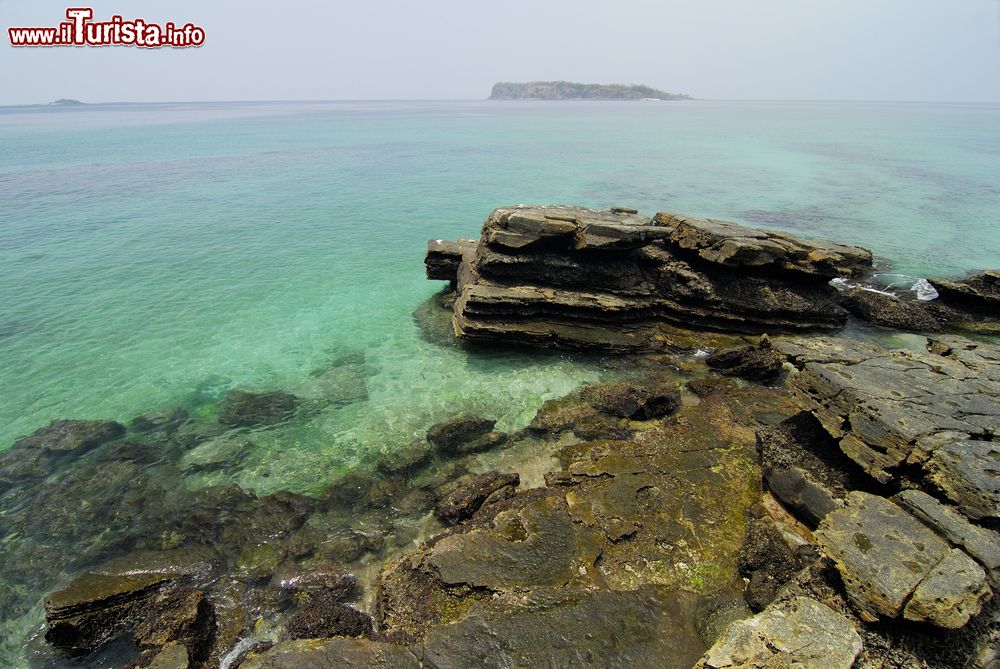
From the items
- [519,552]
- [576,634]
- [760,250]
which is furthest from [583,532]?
[760,250]

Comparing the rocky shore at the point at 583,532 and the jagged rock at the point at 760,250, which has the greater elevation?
the jagged rock at the point at 760,250

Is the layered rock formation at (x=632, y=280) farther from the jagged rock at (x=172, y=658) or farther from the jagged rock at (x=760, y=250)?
the jagged rock at (x=172, y=658)

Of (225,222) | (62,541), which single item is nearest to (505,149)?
(225,222)

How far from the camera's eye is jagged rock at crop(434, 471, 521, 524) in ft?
34.9

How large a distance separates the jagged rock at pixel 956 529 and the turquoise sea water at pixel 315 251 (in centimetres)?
891

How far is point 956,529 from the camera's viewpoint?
24.6ft

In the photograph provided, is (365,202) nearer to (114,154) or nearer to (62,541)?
(62,541)

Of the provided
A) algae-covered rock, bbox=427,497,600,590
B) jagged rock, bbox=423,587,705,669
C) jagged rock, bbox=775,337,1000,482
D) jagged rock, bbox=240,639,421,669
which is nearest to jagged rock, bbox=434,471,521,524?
algae-covered rock, bbox=427,497,600,590

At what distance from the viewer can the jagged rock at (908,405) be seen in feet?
28.8

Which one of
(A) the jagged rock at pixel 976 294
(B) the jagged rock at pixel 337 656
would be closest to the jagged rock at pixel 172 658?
(B) the jagged rock at pixel 337 656

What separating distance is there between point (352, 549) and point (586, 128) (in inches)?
4549

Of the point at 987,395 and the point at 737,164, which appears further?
the point at 737,164

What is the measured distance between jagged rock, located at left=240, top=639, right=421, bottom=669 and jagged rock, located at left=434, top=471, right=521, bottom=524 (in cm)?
331

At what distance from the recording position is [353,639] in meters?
7.65
